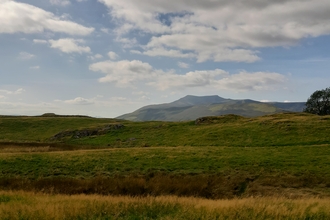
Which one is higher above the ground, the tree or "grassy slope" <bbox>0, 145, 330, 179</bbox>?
the tree

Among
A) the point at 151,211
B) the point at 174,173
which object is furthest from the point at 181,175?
the point at 151,211

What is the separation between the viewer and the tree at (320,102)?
123062 millimetres

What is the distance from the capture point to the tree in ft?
404

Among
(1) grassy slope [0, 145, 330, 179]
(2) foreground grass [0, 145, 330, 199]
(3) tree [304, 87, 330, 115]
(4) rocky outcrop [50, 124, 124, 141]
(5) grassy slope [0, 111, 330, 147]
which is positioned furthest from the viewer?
(3) tree [304, 87, 330, 115]

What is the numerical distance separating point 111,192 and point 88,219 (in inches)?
429

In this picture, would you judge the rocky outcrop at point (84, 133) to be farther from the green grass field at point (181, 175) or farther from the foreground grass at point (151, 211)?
the foreground grass at point (151, 211)

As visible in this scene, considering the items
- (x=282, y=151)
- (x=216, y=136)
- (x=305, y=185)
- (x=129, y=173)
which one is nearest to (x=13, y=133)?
(x=216, y=136)

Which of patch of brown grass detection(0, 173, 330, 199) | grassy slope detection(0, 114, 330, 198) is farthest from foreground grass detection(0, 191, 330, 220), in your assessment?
grassy slope detection(0, 114, 330, 198)

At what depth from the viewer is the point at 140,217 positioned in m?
11.4

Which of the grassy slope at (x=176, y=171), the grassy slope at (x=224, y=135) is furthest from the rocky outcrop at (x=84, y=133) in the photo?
the grassy slope at (x=176, y=171)

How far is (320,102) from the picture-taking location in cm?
12444

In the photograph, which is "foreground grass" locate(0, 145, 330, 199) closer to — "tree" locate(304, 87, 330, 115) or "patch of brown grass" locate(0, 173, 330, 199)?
"patch of brown grass" locate(0, 173, 330, 199)

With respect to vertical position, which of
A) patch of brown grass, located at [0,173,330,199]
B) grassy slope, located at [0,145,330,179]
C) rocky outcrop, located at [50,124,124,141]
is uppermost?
rocky outcrop, located at [50,124,124,141]

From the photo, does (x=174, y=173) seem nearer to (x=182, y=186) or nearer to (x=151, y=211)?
(x=182, y=186)
